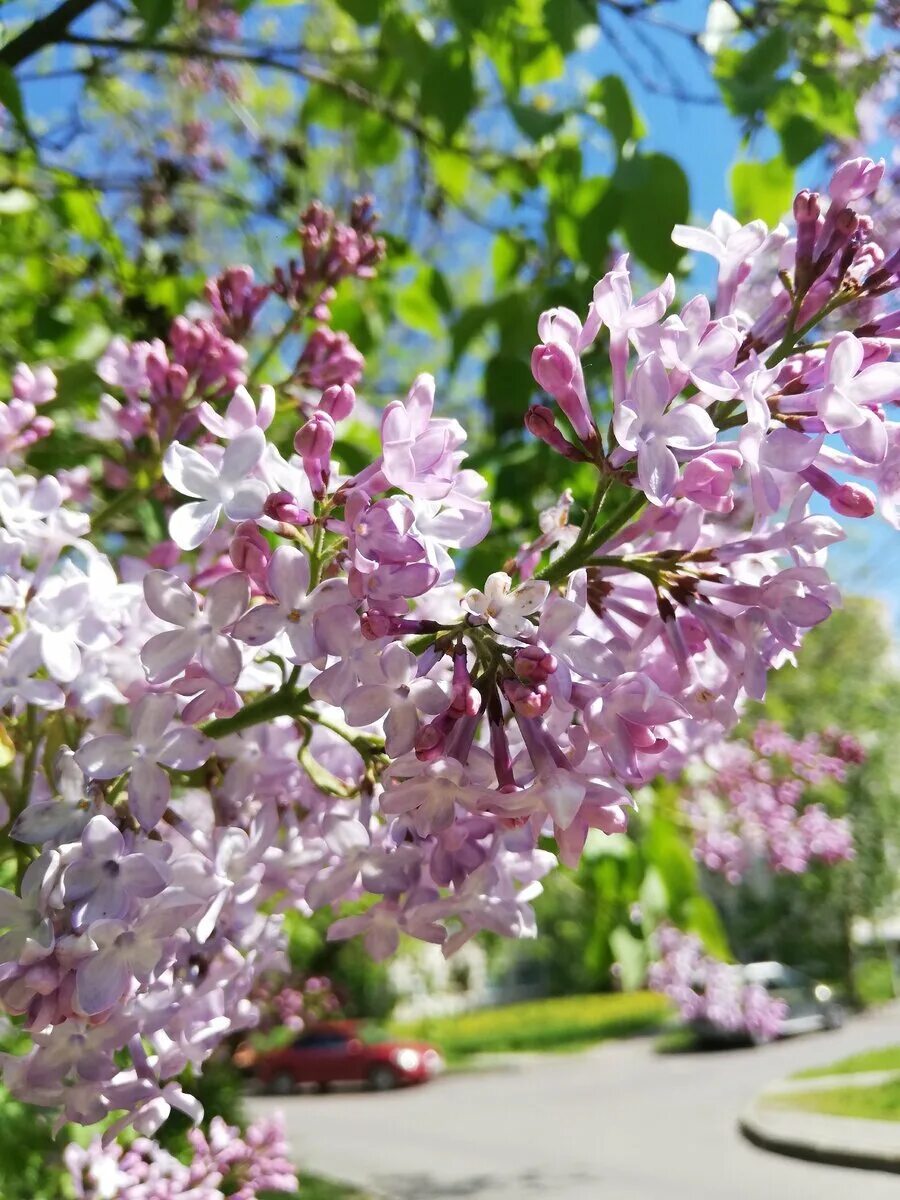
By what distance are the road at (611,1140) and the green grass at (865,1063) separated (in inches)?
1.1

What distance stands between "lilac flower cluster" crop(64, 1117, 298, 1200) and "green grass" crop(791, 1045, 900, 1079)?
27.6 inches

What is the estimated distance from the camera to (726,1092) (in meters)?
1.97

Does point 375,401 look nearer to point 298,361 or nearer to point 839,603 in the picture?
point 298,361

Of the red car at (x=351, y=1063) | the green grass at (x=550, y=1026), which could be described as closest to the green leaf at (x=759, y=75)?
the green grass at (x=550, y=1026)

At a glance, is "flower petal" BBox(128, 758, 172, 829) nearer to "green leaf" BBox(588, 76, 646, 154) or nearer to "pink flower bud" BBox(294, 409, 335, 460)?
"pink flower bud" BBox(294, 409, 335, 460)

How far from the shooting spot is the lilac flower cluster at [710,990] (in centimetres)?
202

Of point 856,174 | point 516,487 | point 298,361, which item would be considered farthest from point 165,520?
point 856,174

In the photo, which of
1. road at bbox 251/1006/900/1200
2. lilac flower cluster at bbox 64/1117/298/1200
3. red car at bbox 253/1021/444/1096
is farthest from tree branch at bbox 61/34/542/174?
red car at bbox 253/1021/444/1096

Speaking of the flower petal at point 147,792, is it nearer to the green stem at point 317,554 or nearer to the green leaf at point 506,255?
the green stem at point 317,554

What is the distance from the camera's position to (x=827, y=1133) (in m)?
1.14

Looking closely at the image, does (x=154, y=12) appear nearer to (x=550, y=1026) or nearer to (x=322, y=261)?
(x=322, y=261)

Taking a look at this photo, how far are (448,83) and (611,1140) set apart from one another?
1752 mm

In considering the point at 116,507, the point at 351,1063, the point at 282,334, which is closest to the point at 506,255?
the point at 282,334

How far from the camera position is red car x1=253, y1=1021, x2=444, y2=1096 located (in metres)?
5.47
